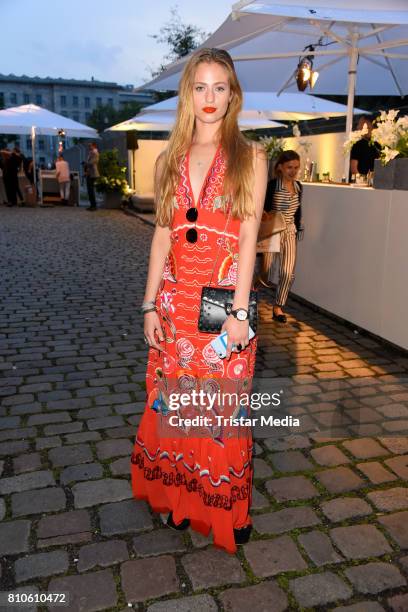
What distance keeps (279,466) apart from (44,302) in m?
4.65

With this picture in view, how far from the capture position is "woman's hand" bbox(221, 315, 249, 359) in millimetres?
2389

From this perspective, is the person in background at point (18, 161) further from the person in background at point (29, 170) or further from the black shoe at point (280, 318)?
the black shoe at point (280, 318)

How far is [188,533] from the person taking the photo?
2.82 m

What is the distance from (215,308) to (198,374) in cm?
34

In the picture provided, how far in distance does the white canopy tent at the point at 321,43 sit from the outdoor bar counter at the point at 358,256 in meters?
1.77

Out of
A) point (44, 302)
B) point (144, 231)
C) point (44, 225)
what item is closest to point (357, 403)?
point (44, 302)

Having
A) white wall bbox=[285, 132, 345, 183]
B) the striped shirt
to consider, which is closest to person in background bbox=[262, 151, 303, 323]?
the striped shirt

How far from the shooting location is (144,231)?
14305 millimetres

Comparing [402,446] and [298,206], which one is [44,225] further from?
[402,446]

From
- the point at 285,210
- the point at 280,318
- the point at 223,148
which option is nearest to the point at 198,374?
the point at 223,148

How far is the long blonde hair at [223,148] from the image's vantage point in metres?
2.37

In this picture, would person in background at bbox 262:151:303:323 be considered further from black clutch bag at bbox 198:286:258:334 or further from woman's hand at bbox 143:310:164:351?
black clutch bag at bbox 198:286:258:334

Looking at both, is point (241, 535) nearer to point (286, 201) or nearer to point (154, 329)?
point (154, 329)

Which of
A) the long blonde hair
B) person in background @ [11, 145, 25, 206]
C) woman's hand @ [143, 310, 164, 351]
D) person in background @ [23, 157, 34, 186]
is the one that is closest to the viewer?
the long blonde hair
